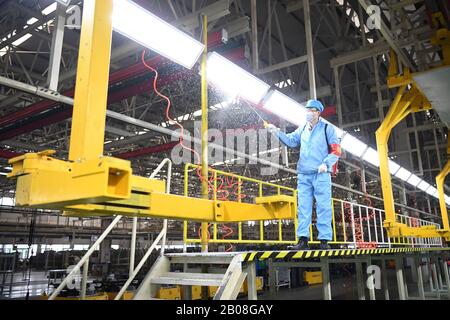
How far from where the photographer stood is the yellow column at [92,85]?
2.32 m

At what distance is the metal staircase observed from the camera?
3.46 metres

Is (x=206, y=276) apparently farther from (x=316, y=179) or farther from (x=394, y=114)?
(x=394, y=114)

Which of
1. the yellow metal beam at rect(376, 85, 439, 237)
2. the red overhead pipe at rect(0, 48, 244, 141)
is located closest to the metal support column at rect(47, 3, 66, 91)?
the red overhead pipe at rect(0, 48, 244, 141)

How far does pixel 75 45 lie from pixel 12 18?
→ 4.92ft

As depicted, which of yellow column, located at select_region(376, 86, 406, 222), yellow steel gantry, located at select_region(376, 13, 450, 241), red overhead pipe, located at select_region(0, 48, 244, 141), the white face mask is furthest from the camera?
yellow column, located at select_region(376, 86, 406, 222)

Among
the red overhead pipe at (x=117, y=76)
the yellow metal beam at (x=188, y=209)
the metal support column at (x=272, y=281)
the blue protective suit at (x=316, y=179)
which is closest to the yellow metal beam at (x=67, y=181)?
the yellow metal beam at (x=188, y=209)

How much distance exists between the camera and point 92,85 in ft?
7.84

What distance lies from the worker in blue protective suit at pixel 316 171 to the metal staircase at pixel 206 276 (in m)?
1.52

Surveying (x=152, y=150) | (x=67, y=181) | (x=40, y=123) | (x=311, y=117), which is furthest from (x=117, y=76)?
(x=67, y=181)

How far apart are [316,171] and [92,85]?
12.2 ft

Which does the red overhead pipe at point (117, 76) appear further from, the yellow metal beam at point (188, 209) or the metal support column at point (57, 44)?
the yellow metal beam at point (188, 209)

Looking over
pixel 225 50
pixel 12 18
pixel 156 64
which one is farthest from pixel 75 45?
pixel 225 50

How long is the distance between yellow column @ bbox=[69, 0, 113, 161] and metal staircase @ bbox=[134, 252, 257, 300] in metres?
1.87

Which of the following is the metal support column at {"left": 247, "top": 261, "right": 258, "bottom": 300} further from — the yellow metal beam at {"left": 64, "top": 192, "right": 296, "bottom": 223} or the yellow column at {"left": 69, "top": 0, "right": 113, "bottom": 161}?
the yellow column at {"left": 69, "top": 0, "right": 113, "bottom": 161}
